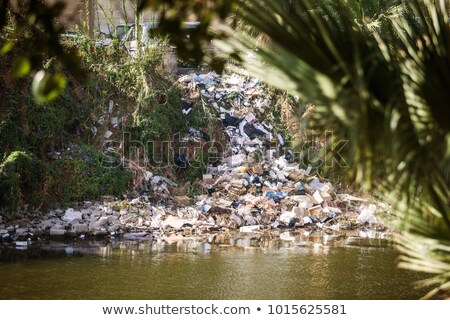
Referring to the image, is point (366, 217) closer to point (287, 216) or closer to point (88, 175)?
point (287, 216)

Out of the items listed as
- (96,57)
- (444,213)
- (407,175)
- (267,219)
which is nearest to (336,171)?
(407,175)

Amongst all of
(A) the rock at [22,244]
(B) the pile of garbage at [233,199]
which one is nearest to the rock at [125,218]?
(B) the pile of garbage at [233,199]

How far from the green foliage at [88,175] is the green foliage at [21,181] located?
1.37 ft

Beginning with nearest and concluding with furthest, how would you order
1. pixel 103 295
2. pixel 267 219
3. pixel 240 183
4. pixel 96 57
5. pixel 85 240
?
1. pixel 103 295
2. pixel 85 240
3. pixel 267 219
4. pixel 240 183
5. pixel 96 57

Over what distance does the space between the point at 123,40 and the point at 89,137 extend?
7.77ft

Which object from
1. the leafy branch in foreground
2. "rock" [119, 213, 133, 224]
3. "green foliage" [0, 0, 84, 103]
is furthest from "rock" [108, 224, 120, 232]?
"green foliage" [0, 0, 84, 103]

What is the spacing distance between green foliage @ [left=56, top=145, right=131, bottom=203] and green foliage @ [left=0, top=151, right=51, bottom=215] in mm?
418

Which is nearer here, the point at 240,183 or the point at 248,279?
the point at 248,279

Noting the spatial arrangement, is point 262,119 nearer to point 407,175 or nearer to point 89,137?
point 89,137

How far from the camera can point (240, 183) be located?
39.2ft

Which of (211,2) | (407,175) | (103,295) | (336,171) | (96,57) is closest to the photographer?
(211,2)

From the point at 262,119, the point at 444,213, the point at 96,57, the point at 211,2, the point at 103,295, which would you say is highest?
the point at 96,57

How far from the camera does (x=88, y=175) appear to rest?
36.3 ft

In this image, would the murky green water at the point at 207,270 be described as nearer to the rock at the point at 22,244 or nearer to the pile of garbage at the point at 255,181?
the rock at the point at 22,244
